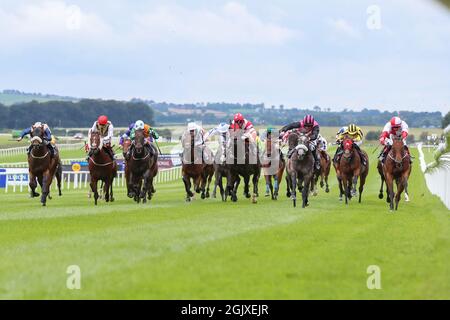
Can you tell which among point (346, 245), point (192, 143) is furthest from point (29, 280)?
point (192, 143)

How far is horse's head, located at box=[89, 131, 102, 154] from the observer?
25.8 metres

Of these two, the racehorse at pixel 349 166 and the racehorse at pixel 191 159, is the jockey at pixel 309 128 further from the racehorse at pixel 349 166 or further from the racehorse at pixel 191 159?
the racehorse at pixel 191 159

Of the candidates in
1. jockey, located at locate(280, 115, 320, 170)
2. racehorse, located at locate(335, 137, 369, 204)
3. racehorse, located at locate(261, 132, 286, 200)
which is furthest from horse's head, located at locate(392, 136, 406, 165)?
racehorse, located at locate(261, 132, 286, 200)

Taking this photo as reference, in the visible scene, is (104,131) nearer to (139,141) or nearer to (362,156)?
(139,141)

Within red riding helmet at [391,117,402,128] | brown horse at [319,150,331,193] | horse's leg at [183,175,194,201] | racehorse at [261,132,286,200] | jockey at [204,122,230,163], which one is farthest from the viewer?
brown horse at [319,150,331,193]

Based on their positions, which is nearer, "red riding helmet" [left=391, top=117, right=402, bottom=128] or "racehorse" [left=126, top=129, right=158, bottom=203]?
"red riding helmet" [left=391, top=117, right=402, bottom=128]

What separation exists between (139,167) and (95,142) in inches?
52.7

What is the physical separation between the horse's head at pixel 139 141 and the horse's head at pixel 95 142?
90 centimetres

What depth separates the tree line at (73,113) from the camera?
8681cm

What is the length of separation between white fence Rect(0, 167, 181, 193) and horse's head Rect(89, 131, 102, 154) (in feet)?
52.0

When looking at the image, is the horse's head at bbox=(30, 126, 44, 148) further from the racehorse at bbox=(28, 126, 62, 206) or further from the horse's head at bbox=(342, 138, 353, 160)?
the horse's head at bbox=(342, 138, 353, 160)

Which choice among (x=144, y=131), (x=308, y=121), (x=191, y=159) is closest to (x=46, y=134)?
(x=144, y=131)

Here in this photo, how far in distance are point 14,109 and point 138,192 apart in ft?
235

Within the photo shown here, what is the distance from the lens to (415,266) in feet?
38.7
